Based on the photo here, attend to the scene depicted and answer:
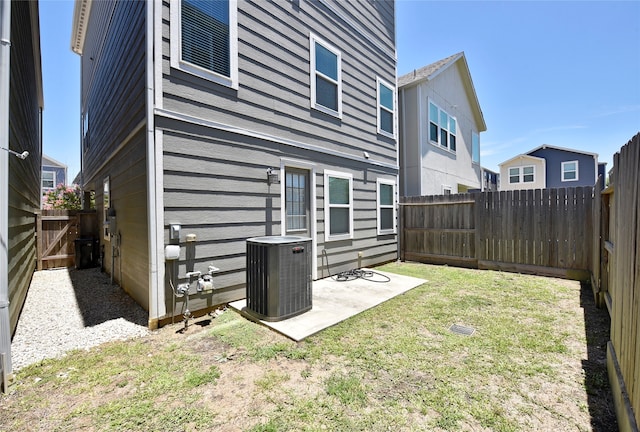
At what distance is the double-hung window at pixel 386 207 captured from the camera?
294 inches

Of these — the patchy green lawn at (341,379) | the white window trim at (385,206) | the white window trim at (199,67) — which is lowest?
the patchy green lawn at (341,379)

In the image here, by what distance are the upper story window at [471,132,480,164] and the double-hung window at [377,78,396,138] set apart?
7430 millimetres

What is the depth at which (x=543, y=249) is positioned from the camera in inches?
240

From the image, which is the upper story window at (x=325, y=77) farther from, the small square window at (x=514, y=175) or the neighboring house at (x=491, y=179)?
the small square window at (x=514, y=175)

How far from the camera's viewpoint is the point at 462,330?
329 cm

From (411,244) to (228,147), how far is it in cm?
610

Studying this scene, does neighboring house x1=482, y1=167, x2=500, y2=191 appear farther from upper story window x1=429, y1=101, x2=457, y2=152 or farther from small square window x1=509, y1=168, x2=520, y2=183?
upper story window x1=429, y1=101, x2=457, y2=152

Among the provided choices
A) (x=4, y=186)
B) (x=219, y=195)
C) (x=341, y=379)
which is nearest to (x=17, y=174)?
(x=4, y=186)

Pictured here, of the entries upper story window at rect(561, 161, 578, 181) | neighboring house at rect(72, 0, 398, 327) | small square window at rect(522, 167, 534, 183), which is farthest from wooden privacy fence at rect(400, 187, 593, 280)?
upper story window at rect(561, 161, 578, 181)

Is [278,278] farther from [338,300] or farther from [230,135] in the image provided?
[230,135]

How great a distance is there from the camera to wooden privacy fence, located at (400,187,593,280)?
18.7ft

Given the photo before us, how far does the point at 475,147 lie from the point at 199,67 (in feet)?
45.0

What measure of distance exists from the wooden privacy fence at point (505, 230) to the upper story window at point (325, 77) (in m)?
3.84

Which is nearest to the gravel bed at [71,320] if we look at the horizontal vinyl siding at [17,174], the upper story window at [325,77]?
the horizontal vinyl siding at [17,174]
